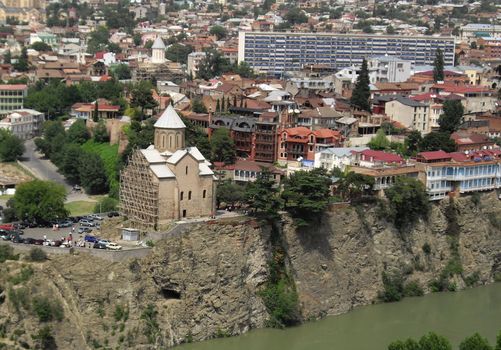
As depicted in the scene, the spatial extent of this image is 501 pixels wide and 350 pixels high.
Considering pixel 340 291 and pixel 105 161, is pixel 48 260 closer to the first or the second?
pixel 340 291

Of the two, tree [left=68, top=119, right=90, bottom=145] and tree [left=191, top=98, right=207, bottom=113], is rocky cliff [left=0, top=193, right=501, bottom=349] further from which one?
tree [left=68, top=119, right=90, bottom=145]

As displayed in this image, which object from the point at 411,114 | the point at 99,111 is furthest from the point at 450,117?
the point at 99,111

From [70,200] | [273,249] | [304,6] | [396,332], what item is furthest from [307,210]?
[304,6]

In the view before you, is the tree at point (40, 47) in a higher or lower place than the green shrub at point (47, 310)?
higher

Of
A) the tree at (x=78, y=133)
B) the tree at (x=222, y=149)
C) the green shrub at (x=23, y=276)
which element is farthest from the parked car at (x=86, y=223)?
the tree at (x=78, y=133)

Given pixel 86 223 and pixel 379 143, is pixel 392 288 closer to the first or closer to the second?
pixel 379 143

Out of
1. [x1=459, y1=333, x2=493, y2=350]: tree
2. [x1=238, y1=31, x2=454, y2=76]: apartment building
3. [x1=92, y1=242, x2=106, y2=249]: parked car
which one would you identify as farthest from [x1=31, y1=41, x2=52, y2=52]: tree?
[x1=459, y1=333, x2=493, y2=350]: tree

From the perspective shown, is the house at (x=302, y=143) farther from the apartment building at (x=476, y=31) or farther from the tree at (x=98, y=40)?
the apartment building at (x=476, y=31)
